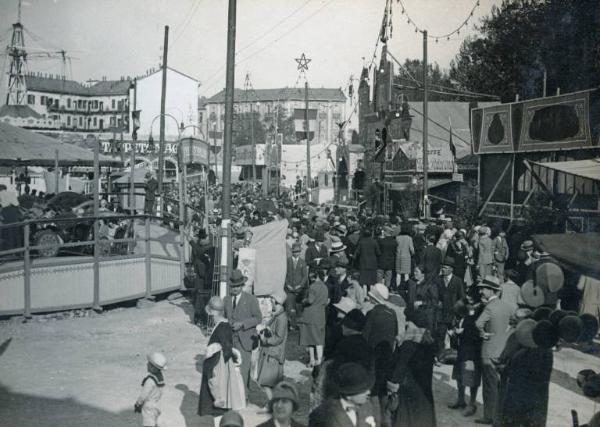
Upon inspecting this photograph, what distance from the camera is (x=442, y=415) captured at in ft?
25.4

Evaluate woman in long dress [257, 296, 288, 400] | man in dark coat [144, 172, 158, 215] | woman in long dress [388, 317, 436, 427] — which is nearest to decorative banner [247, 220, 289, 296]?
woman in long dress [257, 296, 288, 400]

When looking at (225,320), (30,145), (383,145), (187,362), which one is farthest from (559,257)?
(383,145)

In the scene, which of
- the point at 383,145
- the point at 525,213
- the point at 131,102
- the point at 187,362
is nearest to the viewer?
the point at 187,362

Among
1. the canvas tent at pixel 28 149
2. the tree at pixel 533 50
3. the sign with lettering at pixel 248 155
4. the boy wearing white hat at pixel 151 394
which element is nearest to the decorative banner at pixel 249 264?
the boy wearing white hat at pixel 151 394

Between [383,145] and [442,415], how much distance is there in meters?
28.2

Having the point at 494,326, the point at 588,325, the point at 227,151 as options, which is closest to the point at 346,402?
the point at 588,325

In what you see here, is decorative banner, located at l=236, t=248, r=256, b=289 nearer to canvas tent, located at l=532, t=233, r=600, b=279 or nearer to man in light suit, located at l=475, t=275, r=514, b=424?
man in light suit, located at l=475, t=275, r=514, b=424

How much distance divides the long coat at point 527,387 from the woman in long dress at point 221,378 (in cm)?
283

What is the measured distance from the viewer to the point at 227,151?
11.6 meters

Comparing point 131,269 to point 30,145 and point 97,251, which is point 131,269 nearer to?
point 97,251

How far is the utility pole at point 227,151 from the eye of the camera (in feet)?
37.2

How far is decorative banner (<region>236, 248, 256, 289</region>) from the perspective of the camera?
11375mm

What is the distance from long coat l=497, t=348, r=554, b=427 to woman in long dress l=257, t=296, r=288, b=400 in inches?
117

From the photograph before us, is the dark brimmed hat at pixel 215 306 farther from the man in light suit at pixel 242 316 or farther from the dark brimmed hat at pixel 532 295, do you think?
the dark brimmed hat at pixel 532 295
